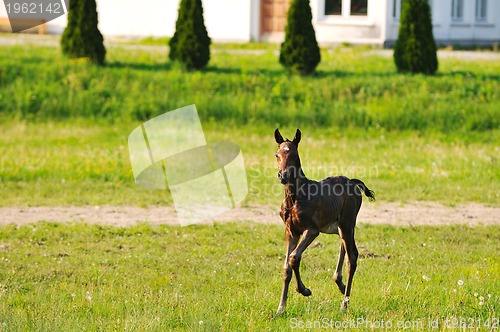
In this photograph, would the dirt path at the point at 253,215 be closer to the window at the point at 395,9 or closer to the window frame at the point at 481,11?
the window at the point at 395,9

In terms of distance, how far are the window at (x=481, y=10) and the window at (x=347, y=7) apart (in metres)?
4.22

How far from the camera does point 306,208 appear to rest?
6.54 metres

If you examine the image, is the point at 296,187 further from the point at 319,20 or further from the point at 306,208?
the point at 319,20

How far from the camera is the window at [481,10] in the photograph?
29.7 metres

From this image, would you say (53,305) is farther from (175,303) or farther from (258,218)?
(258,218)

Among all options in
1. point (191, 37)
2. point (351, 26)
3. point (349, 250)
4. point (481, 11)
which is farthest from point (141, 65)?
point (349, 250)

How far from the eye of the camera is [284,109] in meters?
19.0

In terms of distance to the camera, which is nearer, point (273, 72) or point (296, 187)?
point (296, 187)

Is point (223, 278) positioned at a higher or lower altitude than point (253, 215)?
higher

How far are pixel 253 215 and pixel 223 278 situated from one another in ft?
11.8

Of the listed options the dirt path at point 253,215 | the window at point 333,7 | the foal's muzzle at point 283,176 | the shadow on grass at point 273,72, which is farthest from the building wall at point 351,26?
the foal's muzzle at point 283,176

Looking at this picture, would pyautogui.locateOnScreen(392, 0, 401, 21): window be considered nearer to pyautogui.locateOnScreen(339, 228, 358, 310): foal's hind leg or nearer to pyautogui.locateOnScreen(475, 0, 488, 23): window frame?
pyautogui.locateOnScreen(475, 0, 488, 23): window frame

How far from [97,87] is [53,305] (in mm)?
12614

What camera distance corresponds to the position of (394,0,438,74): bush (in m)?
20.8
